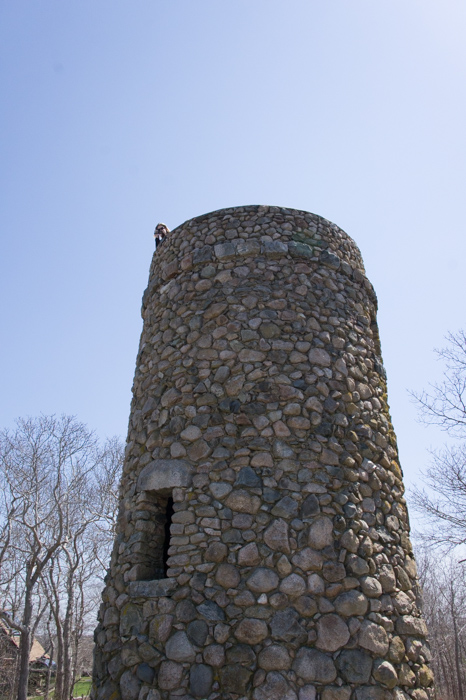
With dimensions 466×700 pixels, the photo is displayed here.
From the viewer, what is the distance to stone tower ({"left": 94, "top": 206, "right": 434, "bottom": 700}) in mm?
3877

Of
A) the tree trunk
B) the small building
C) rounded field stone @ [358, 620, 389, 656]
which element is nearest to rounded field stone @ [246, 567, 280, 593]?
rounded field stone @ [358, 620, 389, 656]

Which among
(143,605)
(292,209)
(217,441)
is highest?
(292,209)

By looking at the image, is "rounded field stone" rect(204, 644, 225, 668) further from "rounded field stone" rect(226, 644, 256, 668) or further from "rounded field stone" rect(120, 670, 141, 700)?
"rounded field stone" rect(120, 670, 141, 700)

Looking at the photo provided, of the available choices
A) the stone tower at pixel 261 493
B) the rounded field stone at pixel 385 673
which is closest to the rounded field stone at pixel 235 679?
the stone tower at pixel 261 493

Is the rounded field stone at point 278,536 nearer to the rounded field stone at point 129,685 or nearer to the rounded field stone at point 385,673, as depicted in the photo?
the rounded field stone at point 385,673

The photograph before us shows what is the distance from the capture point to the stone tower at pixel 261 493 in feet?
12.7

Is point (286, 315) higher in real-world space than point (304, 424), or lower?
higher

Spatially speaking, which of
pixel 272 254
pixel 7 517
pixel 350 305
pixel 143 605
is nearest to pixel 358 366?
pixel 350 305

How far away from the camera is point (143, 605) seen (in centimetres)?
429

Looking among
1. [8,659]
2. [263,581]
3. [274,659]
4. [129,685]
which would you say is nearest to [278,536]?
[263,581]

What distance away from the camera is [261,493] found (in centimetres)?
438

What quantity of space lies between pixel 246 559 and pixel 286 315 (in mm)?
2450

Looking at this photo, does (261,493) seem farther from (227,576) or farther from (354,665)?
(354,665)

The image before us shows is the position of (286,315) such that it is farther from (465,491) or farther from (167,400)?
(465,491)
